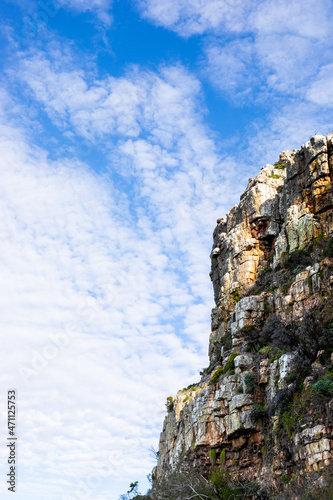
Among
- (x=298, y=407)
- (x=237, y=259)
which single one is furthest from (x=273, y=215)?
(x=298, y=407)

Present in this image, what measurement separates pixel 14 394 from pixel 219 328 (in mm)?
27882

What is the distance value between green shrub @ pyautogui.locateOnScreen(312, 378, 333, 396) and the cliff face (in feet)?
0.18

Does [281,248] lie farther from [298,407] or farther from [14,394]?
[14,394]

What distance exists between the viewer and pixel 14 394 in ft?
112

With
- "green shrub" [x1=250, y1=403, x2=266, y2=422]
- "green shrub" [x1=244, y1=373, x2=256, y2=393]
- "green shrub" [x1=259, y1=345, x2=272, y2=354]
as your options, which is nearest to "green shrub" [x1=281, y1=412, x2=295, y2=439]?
"green shrub" [x1=250, y1=403, x2=266, y2=422]

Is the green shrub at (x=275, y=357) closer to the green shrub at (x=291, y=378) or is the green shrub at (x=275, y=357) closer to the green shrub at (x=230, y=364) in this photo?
the green shrub at (x=291, y=378)

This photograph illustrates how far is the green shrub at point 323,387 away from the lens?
2509 cm

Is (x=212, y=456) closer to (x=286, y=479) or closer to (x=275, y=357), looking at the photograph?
(x=275, y=357)

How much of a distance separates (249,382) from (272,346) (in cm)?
346

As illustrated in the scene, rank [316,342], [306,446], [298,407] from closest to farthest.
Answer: [306,446]
[298,407]
[316,342]

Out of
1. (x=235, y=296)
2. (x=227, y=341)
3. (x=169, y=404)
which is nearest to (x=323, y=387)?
(x=227, y=341)

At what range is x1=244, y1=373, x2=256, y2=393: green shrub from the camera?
115ft

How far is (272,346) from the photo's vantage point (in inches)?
1437

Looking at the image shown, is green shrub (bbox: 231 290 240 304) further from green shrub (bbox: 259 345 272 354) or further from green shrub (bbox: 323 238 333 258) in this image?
green shrub (bbox: 323 238 333 258)
